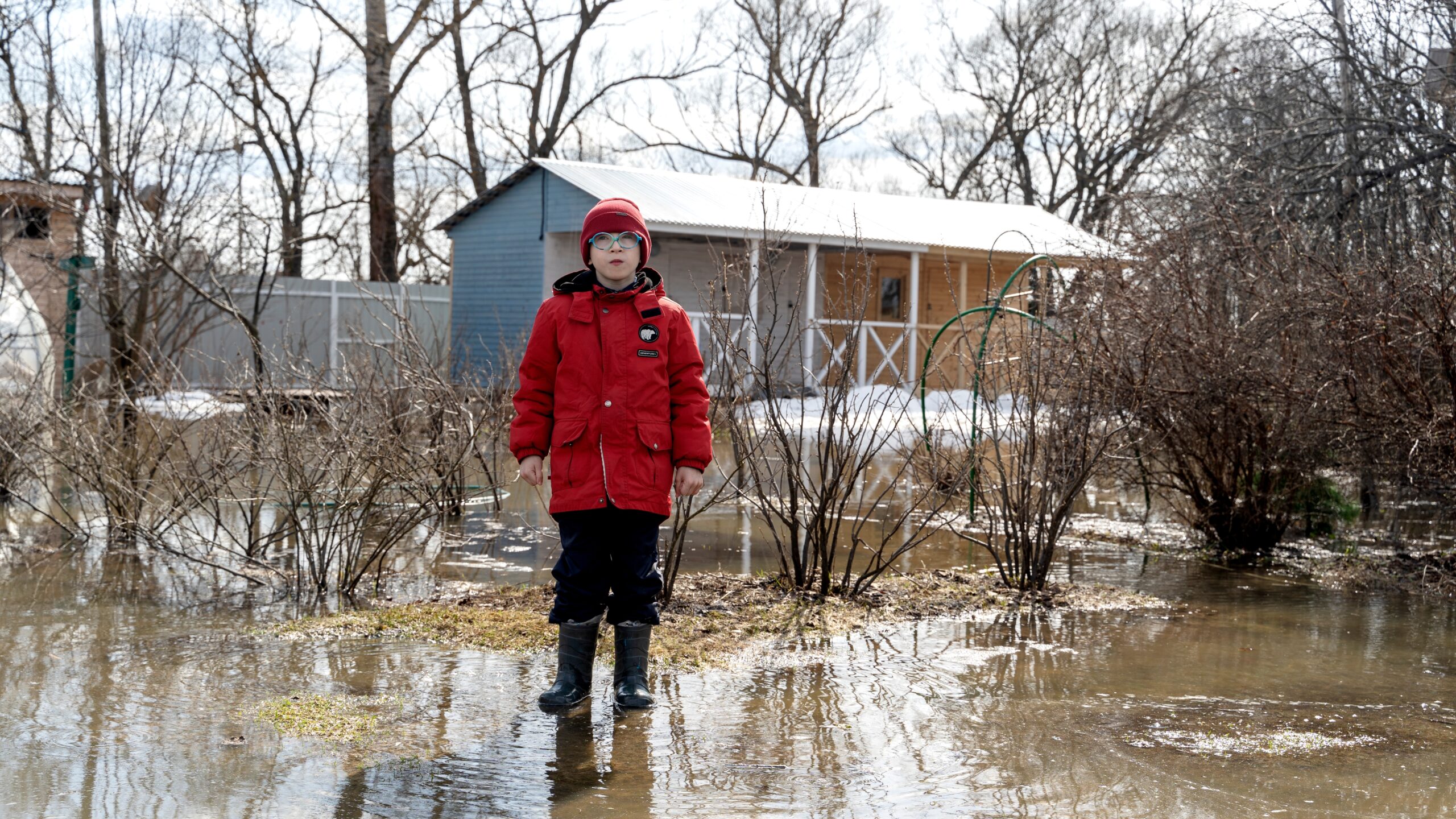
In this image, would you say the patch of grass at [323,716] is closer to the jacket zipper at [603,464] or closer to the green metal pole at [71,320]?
the jacket zipper at [603,464]

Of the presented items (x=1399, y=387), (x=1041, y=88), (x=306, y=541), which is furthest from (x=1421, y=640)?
(x=1041, y=88)

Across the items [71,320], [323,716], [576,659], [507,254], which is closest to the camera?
[323,716]

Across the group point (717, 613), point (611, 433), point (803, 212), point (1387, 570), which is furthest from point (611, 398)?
point (803, 212)

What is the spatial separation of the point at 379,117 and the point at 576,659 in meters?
16.1

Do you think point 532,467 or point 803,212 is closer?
point 532,467

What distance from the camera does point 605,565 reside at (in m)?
4.45

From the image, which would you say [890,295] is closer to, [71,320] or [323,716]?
[71,320]

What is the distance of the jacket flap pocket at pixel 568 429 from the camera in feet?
14.0

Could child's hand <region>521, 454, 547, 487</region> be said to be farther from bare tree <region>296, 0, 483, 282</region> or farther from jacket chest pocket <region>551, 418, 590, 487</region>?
bare tree <region>296, 0, 483, 282</region>

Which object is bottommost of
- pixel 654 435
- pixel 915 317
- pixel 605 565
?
pixel 605 565

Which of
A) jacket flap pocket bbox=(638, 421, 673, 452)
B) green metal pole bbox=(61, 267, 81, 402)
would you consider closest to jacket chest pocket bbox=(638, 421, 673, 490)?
jacket flap pocket bbox=(638, 421, 673, 452)

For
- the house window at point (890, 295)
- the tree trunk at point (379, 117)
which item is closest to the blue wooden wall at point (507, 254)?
the tree trunk at point (379, 117)

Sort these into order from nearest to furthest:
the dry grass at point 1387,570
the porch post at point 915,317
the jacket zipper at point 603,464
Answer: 1. the jacket zipper at point 603,464
2. the dry grass at point 1387,570
3. the porch post at point 915,317

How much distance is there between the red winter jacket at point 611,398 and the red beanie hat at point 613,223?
0.32 feet
